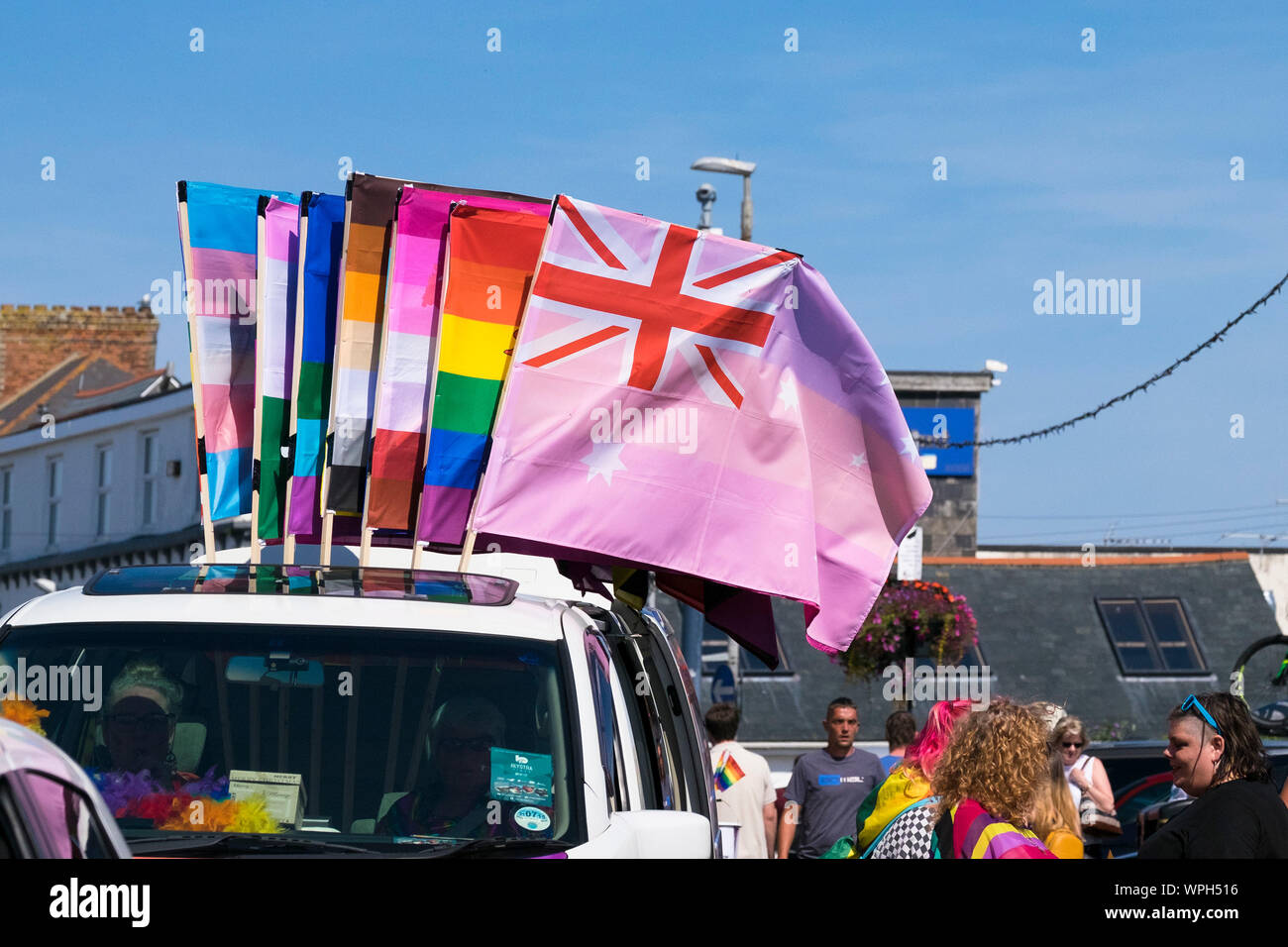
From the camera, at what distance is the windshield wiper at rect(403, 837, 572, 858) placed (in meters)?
4.22

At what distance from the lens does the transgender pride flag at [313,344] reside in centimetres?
648

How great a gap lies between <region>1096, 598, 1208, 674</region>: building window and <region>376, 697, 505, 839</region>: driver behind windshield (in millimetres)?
30260

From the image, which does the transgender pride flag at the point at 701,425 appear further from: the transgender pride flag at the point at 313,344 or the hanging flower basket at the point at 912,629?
the hanging flower basket at the point at 912,629

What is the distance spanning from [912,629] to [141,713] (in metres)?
15.9

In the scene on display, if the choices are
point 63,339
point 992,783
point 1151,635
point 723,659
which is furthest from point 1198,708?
point 63,339

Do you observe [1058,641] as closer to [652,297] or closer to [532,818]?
[652,297]

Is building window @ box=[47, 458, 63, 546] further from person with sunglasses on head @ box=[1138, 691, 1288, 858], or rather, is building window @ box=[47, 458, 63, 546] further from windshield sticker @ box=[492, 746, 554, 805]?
person with sunglasses on head @ box=[1138, 691, 1288, 858]

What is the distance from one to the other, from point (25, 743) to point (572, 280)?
13.3 ft

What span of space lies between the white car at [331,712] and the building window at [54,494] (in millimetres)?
36056

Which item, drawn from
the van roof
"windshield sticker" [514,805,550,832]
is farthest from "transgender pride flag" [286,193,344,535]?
"windshield sticker" [514,805,550,832]

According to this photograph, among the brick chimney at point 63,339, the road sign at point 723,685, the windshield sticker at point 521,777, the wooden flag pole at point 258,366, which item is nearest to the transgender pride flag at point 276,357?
the wooden flag pole at point 258,366

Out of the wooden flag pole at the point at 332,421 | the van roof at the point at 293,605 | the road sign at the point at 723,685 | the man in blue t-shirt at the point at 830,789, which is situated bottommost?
the road sign at the point at 723,685
